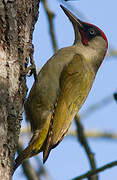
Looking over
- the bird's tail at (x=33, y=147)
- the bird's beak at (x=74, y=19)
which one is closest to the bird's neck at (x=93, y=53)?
the bird's beak at (x=74, y=19)

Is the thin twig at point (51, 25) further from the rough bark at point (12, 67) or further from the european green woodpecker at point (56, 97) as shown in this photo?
the rough bark at point (12, 67)

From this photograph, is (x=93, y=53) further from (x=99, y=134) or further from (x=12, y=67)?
(x=12, y=67)

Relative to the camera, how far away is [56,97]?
12.9ft

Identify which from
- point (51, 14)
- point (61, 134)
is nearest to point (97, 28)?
point (51, 14)

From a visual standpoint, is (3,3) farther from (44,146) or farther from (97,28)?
(97,28)

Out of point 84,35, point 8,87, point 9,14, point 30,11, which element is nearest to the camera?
point 8,87

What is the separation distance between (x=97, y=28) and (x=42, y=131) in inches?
82.9

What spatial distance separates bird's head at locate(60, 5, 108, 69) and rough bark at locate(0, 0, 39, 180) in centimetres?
194

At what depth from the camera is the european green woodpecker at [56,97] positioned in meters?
3.65

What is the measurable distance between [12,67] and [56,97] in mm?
1313

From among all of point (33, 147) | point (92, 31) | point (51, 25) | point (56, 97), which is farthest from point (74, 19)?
point (33, 147)

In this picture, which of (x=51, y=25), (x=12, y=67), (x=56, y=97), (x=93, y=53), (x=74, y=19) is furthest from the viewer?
(x=74, y=19)

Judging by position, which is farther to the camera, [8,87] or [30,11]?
[30,11]

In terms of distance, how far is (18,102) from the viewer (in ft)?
8.93
